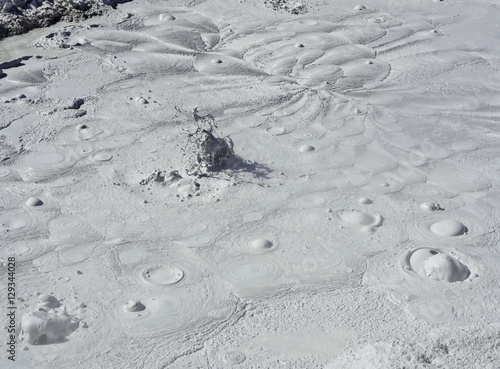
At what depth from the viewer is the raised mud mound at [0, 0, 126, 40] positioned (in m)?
4.72

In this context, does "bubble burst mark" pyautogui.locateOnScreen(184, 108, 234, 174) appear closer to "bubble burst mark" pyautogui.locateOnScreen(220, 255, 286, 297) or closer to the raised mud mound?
"bubble burst mark" pyautogui.locateOnScreen(220, 255, 286, 297)

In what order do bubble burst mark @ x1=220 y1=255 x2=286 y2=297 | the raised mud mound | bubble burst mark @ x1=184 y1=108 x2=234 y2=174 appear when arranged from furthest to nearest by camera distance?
the raised mud mound < bubble burst mark @ x1=184 y1=108 x2=234 y2=174 < bubble burst mark @ x1=220 y1=255 x2=286 y2=297

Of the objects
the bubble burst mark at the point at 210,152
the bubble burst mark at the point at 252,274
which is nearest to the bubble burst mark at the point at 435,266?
the bubble burst mark at the point at 252,274

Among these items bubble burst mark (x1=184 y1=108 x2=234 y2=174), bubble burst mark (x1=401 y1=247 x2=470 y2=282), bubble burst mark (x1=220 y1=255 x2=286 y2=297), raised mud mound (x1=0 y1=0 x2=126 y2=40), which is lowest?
bubble burst mark (x1=401 y1=247 x2=470 y2=282)

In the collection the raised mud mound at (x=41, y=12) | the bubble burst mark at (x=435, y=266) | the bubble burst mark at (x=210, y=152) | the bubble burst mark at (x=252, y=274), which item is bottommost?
the bubble burst mark at (x=435, y=266)

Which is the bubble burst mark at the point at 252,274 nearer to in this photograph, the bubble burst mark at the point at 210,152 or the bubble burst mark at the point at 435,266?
the bubble burst mark at the point at 435,266

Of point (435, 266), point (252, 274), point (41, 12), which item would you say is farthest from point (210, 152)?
point (41, 12)

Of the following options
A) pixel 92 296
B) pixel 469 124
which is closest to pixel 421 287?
pixel 92 296

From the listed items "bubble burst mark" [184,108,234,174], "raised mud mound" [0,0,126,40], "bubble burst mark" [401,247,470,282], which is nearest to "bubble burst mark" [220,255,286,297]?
"bubble burst mark" [401,247,470,282]

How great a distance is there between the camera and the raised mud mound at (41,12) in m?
4.72

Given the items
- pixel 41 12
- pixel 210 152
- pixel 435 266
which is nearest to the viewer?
pixel 435 266

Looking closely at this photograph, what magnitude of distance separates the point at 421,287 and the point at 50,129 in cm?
222

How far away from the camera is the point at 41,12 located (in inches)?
193

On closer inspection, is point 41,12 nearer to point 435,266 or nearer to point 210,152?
point 210,152
